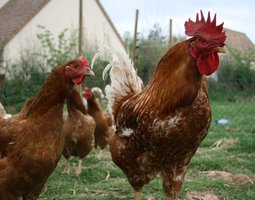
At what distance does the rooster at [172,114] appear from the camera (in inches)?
125

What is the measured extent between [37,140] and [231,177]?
3.04 m

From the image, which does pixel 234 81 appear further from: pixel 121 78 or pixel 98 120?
pixel 121 78

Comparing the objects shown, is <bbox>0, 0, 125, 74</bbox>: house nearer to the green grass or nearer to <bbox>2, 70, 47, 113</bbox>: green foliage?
<bbox>2, 70, 47, 113</bbox>: green foliage

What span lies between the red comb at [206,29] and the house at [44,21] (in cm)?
1316

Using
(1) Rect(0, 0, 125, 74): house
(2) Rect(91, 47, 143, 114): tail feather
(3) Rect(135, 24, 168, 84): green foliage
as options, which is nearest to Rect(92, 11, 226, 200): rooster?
(2) Rect(91, 47, 143, 114): tail feather

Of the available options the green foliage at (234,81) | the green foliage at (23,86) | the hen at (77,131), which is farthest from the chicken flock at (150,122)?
the green foliage at (234,81)

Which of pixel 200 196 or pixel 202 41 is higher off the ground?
pixel 202 41

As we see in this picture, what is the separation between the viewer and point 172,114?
10.7 ft

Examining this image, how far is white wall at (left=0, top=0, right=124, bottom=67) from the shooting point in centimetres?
1756

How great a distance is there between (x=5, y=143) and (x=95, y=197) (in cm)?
158

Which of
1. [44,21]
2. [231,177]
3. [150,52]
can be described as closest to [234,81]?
[150,52]

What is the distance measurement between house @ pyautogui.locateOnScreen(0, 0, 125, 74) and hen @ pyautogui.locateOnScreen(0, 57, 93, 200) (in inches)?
516

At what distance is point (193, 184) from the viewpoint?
4.88 metres

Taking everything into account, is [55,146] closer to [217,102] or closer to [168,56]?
[168,56]
